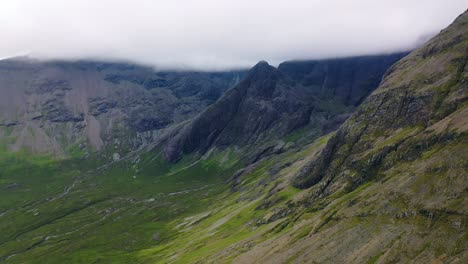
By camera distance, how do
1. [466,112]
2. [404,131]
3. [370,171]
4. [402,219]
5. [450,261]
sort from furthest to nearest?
[404,131] < [370,171] < [466,112] < [402,219] < [450,261]

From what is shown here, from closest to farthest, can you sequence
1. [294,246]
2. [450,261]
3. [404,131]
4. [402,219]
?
[450,261] < [402,219] < [294,246] < [404,131]

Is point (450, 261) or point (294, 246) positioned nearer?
point (450, 261)

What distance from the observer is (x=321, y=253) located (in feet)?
431

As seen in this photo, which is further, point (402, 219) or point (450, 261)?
point (402, 219)

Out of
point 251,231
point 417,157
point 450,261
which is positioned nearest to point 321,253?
point 450,261

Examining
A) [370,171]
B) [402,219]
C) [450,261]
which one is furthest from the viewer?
[370,171]

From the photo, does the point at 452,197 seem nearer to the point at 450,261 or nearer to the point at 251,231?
the point at 450,261

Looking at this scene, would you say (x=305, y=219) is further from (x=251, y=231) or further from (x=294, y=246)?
(x=251, y=231)

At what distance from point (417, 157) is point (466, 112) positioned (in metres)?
23.5

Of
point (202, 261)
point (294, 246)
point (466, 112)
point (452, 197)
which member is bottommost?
point (202, 261)

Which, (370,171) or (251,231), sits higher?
(370,171)

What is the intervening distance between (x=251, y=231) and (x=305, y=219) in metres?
36.8

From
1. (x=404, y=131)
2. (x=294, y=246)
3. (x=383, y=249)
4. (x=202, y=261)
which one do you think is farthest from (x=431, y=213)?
(x=202, y=261)

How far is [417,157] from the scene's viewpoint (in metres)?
157
